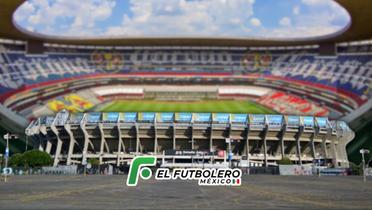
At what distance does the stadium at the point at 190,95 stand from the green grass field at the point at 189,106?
220 mm

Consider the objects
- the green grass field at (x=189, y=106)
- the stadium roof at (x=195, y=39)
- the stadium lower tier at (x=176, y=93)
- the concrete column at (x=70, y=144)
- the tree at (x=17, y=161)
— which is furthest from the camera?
the green grass field at (x=189, y=106)

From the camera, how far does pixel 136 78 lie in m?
112

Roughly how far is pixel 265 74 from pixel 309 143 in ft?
114

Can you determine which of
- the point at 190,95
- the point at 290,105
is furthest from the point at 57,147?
the point at 290,105

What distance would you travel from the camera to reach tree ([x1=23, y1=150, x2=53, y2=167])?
224ft

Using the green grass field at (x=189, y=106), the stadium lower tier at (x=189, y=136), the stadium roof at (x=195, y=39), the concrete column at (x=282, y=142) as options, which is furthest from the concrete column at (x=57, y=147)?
the concrete column at (x=282, y=142)

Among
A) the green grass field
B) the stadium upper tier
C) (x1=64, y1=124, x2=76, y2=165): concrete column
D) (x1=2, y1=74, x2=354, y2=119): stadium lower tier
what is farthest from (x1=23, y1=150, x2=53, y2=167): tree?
the stadium upper tier

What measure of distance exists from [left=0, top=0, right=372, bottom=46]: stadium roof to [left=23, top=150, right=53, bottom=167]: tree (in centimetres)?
2521

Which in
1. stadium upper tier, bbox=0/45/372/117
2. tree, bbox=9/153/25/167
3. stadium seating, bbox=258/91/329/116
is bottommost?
tree, bbox=9/153/25/167

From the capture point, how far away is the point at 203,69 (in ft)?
381

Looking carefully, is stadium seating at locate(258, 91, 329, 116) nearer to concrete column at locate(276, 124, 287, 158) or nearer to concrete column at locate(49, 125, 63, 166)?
concrete column at locate(276, 124, 287, 158)

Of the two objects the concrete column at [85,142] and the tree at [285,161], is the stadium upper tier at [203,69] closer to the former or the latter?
the tree at [285,161]

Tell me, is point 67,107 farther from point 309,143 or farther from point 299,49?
point 299,49

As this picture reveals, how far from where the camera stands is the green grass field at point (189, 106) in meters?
89.4
